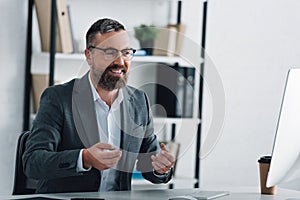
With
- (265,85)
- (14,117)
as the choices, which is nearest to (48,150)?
(14,117)

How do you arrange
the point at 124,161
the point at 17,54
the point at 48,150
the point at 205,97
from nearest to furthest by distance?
the point at 48,150, the point at 124,161, the point at 17,54, the point at 205,97

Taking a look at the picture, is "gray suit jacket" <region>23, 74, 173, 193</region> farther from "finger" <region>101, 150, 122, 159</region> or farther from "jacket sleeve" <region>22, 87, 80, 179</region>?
"finger" <region>101, 150, 122, 159</region>

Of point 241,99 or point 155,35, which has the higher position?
point 155,35

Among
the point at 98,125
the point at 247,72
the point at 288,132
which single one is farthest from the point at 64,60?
the point at 288,132

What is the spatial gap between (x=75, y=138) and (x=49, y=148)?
13cm

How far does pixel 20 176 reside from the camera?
86.6 inches

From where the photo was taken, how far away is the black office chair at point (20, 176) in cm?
215

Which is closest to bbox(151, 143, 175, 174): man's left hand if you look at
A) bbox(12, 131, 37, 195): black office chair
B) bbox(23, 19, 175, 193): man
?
bbox(23, 19, 175, 193): man

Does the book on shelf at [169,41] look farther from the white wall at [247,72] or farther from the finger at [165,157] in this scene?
the finger at [165,157]

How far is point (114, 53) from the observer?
212 centimetres

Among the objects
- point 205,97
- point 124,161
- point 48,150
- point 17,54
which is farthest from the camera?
point 205,97

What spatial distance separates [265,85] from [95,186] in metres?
1.79

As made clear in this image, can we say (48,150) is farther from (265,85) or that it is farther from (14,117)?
(265,85)

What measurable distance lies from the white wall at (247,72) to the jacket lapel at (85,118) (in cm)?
148
